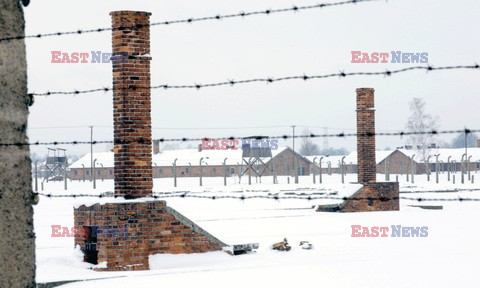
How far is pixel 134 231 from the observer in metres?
9.58

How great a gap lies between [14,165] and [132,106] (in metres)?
6.62

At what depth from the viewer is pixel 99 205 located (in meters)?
9.59

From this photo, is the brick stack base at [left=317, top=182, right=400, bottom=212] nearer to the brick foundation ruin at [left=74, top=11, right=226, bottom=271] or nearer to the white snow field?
the white snow field

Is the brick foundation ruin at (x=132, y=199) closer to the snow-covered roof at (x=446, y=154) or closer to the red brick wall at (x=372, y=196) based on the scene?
the red brick wall at (x=372, y=196)

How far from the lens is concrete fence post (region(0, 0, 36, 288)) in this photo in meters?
3.26

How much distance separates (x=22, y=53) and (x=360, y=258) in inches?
335

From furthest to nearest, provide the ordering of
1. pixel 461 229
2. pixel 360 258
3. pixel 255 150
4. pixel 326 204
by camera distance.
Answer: pixel 255 150, pixel 326 204, pixel 461 229, pixel 360 258


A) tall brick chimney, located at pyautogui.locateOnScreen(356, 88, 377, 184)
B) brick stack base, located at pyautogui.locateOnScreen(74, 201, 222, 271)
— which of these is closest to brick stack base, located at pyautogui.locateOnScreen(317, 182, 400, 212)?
tall brick chimney, located at pyautogui.locateOnScreen(356, 88, 377, 184)

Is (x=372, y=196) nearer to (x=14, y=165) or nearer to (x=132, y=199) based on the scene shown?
(x=132, y=199)

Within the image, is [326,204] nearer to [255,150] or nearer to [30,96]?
[30,96]

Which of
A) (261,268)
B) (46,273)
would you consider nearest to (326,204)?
(261,268)

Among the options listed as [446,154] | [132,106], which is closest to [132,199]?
[132,106]

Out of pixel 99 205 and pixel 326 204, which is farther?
pixel 326 204

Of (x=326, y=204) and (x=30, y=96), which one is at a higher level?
(x=30, y=96)
